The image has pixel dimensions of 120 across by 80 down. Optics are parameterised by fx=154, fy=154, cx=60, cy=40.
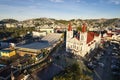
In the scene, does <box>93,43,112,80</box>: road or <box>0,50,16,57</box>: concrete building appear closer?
<box>93,43,112,80</box>: road

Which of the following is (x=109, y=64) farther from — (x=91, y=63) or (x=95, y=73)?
(x=95, y=73)

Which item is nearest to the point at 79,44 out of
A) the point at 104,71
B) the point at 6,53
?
the point at 104,71

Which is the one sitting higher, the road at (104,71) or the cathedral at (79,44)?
the cathedral at (79,44)

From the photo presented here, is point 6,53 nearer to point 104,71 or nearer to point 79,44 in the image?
point 79,44

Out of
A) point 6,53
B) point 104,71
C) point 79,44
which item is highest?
point 79,44

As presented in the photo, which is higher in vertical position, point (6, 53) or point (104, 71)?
point (6, 53)

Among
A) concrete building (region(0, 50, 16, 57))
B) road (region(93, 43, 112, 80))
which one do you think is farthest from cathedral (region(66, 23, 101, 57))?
concrete building (region(0, 50, 16, 57))

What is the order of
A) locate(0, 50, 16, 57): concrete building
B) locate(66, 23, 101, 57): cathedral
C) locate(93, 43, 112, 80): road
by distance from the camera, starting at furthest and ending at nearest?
locate(0, 50, 16, 57): concrete building → locate(66, 23, 101, 57): cathedral → locate(93, 43, 112, 80): road

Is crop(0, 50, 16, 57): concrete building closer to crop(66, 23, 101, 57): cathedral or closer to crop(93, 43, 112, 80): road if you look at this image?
crop(66, 23, 101, 57): cathedral

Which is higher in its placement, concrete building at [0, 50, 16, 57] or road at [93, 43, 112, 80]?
concrete building at [0, 50, 16, 57]

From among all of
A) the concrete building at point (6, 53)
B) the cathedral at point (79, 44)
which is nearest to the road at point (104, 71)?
the cathedral at point (79, 44)

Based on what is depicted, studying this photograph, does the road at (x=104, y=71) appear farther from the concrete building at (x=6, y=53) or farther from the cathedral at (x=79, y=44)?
the concrete building at (x=6, y=53)
